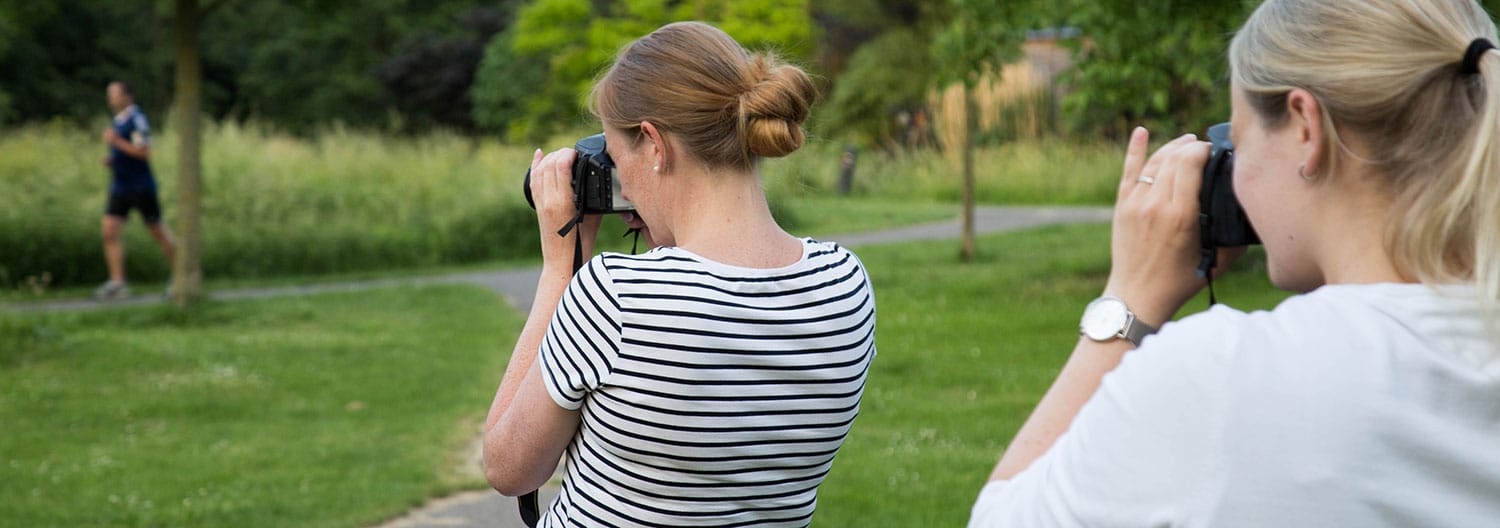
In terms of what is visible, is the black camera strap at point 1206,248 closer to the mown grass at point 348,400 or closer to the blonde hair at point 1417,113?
the blonde hair at point 1417,113

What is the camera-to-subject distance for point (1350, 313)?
1328mm

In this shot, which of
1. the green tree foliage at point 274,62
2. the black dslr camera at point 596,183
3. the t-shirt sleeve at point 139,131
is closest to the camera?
the black dslr camera at point 596,183

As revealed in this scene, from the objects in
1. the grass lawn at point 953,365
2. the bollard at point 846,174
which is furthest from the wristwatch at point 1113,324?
the bollard at point 846,174

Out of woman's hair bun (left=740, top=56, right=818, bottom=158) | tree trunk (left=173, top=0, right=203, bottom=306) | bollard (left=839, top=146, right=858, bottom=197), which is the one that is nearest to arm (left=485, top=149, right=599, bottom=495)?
woman's hair bun (left=740, top=56, right=818, bottom=158)

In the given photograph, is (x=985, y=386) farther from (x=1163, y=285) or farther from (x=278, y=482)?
(x=1163, y=285)

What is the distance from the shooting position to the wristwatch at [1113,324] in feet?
4.99

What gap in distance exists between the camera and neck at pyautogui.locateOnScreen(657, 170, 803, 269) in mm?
2150

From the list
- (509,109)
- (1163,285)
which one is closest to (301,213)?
(1163,285)

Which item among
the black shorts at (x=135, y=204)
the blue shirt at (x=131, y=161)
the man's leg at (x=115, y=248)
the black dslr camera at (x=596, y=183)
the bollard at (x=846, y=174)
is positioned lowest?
the bollard at (x=846, y=174)

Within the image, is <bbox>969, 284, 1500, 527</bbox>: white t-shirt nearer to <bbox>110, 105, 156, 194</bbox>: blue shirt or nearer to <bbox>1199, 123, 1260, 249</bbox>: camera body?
<bbox>1199, 123, 1260, 249</bbox>: camera body

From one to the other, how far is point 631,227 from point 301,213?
50.1 feet

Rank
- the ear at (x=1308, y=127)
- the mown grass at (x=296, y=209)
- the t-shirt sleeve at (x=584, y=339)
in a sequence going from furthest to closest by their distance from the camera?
the mown grass at (x=296, y=209) → the t-shirt sleeve at (x=584, y=339) → the ear at (x=1308, y=127)

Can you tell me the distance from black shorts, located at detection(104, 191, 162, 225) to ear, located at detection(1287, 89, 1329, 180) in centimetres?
1292

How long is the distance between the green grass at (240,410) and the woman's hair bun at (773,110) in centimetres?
379
